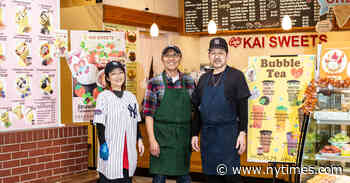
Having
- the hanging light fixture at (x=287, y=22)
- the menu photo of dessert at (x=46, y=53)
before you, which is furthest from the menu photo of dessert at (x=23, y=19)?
the hanging light fixture at (x=287, y=22)

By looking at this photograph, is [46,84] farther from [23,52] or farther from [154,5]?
[154,5]

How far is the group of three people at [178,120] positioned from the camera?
3.80 meters

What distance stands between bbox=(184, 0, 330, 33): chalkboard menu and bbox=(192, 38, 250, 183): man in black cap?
11.6 feet

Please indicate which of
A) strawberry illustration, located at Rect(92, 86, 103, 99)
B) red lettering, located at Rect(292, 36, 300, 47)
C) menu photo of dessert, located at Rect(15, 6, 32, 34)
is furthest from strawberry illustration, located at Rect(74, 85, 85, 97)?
red lettering, located at Rect(292, 36, 300, 47)

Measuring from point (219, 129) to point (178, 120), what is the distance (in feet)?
1.44

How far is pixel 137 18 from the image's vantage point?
21.9ft

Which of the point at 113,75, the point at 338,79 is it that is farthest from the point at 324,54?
the point at 113,75

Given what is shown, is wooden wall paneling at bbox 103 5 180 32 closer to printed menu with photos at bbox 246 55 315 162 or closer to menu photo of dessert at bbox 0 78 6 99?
menu photo of dessert at bbox 0 78 6 99

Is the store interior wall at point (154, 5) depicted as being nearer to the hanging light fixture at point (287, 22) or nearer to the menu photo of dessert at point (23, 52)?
the menu photo of dessert at point (23, 52)

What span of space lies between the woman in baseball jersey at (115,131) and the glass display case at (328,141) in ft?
5.04

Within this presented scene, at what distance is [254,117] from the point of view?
174 inches

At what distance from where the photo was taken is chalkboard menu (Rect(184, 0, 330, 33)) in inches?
272

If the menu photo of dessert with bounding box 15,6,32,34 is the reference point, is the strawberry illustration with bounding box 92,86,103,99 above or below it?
below

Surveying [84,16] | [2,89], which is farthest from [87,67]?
[84,16]
